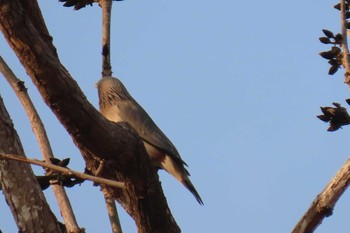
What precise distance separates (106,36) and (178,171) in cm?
215

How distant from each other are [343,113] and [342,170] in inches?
14.3

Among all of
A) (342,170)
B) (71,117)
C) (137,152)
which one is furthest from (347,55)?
(71,117)

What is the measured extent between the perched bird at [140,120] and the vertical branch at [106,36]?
180 cm

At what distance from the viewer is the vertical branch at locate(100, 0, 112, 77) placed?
577cm

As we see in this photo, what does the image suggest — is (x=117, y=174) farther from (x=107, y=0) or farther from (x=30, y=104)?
(x=107, y=0)

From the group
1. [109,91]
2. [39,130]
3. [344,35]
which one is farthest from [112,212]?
[109,91]

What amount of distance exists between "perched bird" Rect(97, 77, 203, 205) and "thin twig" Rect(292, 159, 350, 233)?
406 cm

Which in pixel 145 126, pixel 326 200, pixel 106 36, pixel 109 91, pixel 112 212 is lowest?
pixel 326 200

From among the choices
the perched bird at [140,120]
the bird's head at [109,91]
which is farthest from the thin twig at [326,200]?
→ the bird's head at [109,91]

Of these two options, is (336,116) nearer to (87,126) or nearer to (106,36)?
(87,126)

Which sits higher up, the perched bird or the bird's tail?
the perched bird

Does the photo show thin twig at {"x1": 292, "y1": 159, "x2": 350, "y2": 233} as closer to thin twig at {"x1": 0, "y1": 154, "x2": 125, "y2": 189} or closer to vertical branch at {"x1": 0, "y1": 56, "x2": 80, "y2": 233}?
thin twig at {"x1": 0, "y1": 154, "x2": 125, "y2": 189}

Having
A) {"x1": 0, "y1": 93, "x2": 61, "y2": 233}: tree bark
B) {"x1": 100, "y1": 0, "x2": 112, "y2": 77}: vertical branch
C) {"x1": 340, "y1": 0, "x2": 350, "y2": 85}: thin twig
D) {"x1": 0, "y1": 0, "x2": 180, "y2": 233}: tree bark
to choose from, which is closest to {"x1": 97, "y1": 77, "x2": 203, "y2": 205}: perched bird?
{"x1": 100, "y1": 0, "x2": 112, "y2": 77}: vertical branch

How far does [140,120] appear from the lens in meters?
8.21
